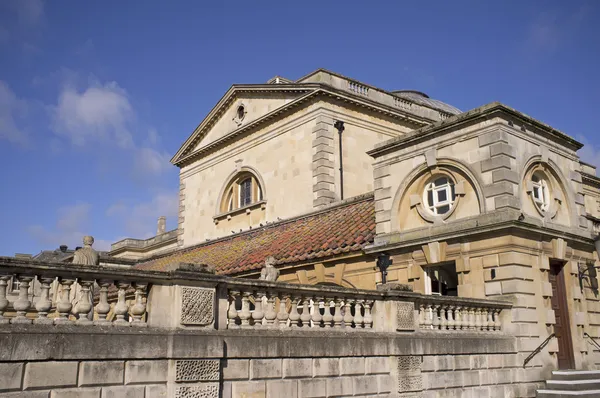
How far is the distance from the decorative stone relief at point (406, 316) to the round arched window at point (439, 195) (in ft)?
14.9

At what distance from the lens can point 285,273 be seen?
63.8 feet

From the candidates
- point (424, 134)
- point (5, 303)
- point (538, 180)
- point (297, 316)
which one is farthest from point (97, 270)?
point (538, 180)

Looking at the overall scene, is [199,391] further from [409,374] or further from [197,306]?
[409,374]

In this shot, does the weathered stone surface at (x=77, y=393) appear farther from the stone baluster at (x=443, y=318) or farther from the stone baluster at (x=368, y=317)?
the stone baluster at (x=443, y=318)

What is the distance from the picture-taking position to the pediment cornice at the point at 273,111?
88.4ft

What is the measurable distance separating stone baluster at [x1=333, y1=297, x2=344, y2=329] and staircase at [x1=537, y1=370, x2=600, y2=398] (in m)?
6.09

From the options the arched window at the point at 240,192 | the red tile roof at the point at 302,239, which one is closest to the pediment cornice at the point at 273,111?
the arched window at the point at 240,192

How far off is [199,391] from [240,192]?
2346 cm

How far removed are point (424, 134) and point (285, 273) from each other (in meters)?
6.59

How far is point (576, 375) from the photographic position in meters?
14.2

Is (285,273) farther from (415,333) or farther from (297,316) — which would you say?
(297,316)

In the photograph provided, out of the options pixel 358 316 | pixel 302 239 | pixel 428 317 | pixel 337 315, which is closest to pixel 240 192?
pixel 302 239

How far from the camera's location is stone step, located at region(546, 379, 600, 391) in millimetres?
13562

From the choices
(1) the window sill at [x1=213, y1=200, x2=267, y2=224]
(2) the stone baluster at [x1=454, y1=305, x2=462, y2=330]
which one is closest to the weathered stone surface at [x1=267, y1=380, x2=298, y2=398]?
(2) the stone baluster at [x1=454, y1=305, x2=462, y2=330]
